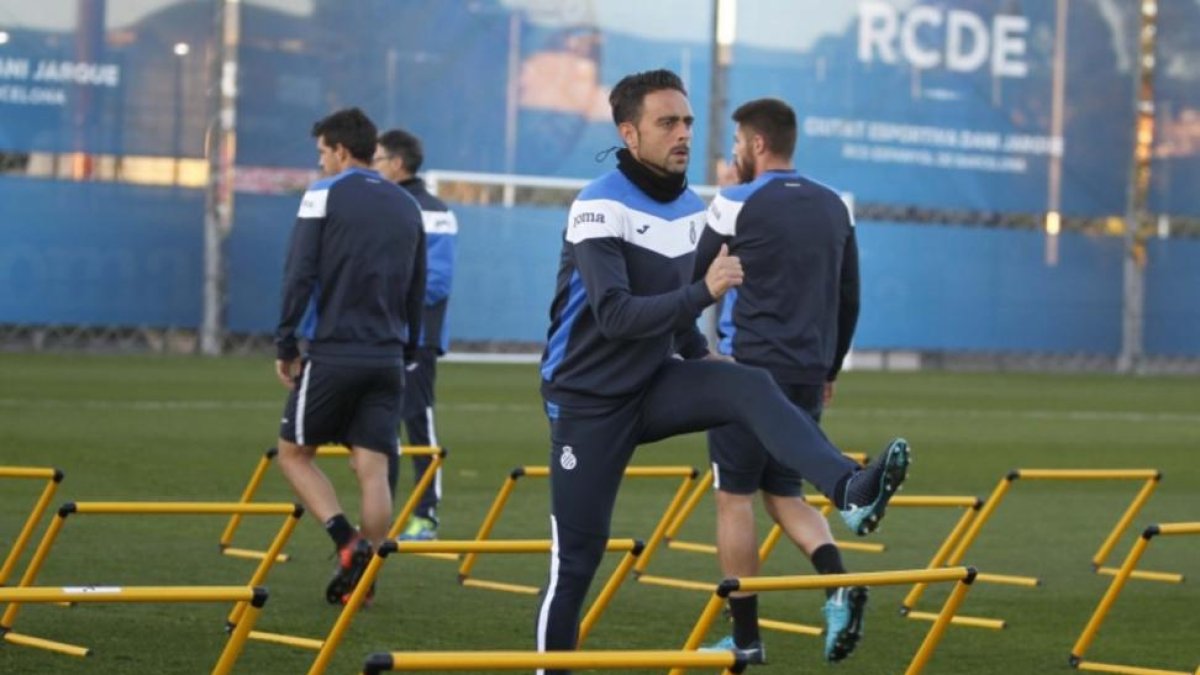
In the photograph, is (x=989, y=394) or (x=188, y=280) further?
(x=188, y=280)

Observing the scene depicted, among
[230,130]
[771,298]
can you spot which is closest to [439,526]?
[771,298]

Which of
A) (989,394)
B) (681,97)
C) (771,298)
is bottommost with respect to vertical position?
(989,394)

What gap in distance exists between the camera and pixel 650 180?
7.14 m

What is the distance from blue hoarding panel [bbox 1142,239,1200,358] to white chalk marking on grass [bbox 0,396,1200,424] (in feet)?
41.1

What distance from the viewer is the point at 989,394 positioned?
30906 mm

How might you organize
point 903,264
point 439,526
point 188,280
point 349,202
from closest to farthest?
point 349,202
point 439,526
point 188,280
point 903,264

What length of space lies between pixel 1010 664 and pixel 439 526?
5.14 metres

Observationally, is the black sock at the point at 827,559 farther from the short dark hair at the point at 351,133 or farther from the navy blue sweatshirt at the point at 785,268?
the short dark hair at the point at 351,133

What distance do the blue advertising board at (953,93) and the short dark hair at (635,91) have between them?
29834mm

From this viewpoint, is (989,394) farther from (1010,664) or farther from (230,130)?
(1010,664)

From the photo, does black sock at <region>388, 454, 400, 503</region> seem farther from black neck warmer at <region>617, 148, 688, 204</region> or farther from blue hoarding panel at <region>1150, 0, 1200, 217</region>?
blue hoarding panel at <region>1150, 0, 1200, 217</region>

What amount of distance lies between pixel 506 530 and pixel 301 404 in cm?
342

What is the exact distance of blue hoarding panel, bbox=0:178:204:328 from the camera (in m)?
31.4

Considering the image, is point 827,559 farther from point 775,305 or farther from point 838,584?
point 838,584
